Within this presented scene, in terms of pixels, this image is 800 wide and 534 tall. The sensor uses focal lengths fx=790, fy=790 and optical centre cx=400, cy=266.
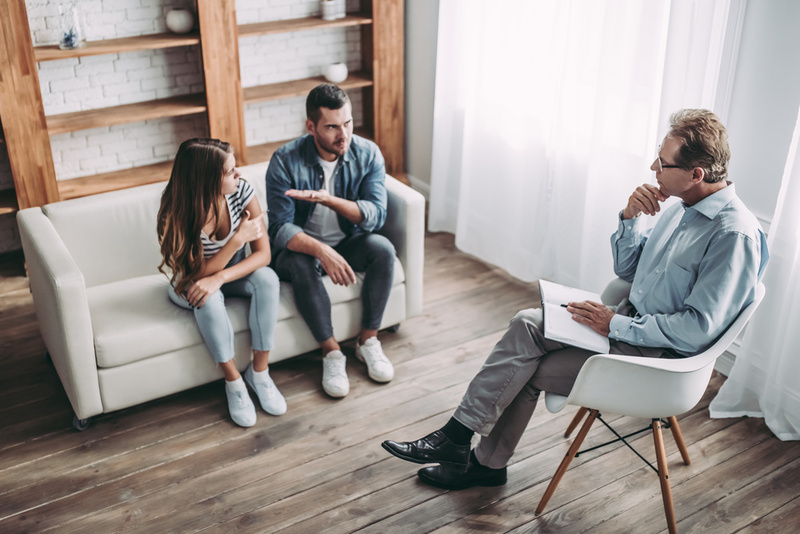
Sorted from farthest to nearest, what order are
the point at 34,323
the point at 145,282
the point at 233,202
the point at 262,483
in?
the point at 34,323, the point at 145,282, the point at 233,202, the point at 262,483

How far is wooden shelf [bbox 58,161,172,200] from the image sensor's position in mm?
3947

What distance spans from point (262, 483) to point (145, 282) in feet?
3.08

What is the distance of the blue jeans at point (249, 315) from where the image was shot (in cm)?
275

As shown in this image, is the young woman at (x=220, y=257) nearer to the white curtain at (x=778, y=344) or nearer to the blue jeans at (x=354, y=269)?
the blue jeans at (x=354, y=269)

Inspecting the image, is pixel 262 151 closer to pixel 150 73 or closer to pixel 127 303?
pixel 150 73

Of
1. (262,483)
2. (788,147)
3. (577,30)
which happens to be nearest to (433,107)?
(577,30)

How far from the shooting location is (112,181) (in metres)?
4.04

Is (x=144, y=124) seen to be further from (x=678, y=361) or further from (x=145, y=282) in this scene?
(x=678, y=361)

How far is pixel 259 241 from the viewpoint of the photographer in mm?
2871

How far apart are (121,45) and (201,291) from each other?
169 cm

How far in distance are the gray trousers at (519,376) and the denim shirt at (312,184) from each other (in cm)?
89

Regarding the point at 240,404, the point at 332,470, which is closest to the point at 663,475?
the point at 332,470

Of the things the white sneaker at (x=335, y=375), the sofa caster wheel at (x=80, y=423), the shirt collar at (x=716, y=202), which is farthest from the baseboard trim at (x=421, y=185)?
the shirt collar at (x=716, y=202)

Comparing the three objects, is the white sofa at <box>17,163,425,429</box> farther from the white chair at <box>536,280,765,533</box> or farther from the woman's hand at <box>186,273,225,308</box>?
the white chair at <box>536,280,765,533</box>
